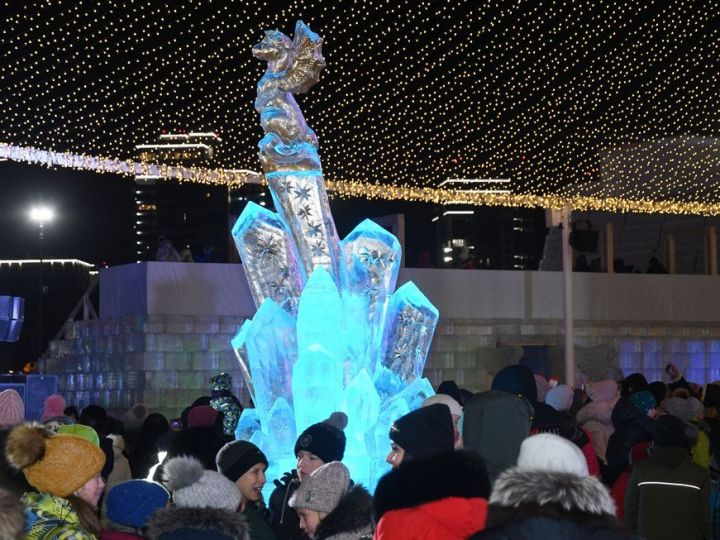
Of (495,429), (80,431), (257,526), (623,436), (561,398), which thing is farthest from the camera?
(561,398)

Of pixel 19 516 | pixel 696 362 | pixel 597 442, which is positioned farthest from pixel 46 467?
pixel 696 362

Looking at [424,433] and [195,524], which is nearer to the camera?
[195,524]

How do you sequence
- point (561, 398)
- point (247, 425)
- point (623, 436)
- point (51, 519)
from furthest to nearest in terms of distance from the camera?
1. point (247, 425)
2. point (561, 398)
3. point (623, 436)
4. point (51, 519)

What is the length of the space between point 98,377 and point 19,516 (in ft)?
46.0

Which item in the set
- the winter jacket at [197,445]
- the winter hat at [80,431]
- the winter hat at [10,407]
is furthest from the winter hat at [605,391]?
the winter hat at [80,431]

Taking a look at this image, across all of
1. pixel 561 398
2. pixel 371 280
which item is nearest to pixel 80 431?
pixel 561 398

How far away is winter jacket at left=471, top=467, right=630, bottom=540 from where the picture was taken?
346cm

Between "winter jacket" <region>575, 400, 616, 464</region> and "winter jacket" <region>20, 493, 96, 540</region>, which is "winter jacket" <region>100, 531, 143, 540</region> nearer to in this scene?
"winter jacket" <region>20, 493, 96, 540</region>

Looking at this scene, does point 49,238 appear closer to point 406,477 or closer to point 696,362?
point 696,362

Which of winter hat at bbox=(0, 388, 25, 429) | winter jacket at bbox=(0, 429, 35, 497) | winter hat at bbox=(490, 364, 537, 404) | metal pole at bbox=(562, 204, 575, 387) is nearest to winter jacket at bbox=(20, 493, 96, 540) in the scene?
winter jacket at bbox=(0, 429, 35, 497)

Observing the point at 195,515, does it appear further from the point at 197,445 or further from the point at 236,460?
the point at 197,445

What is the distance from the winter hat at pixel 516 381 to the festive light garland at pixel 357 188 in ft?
35.8

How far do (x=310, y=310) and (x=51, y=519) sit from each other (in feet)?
23.7

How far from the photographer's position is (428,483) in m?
4.21
